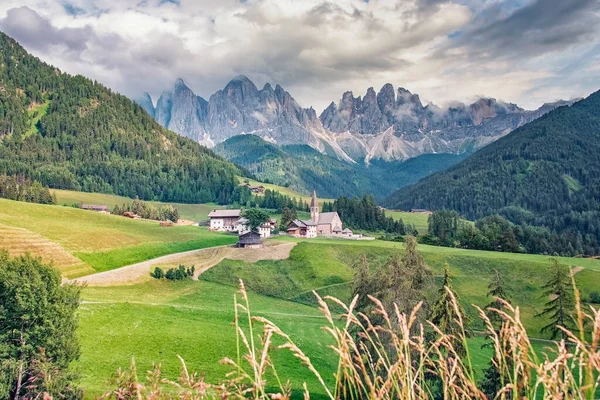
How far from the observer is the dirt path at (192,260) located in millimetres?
61544

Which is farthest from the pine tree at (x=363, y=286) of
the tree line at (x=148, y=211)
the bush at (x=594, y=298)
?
the tree line at (x=148, y=211)

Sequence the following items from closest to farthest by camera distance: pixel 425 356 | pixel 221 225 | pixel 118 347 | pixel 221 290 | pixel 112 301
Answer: pixel 425 356 < pixel 118 347 < pixel 112 301 < pixel 221 290 < pixel 221 225

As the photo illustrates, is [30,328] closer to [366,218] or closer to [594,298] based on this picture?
[594,298]

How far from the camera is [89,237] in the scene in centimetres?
7369

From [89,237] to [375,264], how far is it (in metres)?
51.5

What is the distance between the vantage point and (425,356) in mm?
3840

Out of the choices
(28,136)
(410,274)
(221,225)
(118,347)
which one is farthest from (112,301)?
(28,136)

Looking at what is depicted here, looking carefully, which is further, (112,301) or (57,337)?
(112,301)

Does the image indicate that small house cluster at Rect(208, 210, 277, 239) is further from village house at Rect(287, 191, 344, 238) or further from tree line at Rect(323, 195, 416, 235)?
tree line at Rect(323, 195, 416, 235)

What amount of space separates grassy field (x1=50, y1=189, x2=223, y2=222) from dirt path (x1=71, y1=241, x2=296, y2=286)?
61536mm

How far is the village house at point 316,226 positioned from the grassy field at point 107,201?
1688 inches

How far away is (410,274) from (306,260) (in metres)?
51.1

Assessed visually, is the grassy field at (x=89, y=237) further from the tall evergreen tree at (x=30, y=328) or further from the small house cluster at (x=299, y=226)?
the tall evergreen tree at (x=30, y=328)

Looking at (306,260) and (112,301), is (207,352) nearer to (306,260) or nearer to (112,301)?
(112,301)
